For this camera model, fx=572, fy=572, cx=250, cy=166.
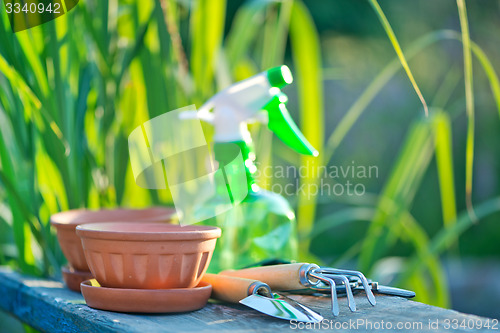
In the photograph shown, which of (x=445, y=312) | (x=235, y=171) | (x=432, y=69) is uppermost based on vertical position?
(x=432, y=69)

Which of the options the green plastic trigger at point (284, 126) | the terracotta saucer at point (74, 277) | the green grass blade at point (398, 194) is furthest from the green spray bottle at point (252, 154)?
the green grass blade at point (398, 194)

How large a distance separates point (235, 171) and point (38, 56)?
22 cm

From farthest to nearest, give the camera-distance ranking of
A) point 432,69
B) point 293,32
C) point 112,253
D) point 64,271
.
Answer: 1. point 432,69
2. point 293,32
3. point 64,271
4. point 112,253

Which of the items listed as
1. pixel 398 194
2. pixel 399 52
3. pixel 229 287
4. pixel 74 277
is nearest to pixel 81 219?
pixel 74 277

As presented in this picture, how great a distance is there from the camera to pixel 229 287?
1.32ft

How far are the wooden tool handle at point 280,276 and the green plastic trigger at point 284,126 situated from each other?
0.11m

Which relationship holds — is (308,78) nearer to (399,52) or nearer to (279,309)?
(399,52)

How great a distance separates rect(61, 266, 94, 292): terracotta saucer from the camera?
1.49 ft

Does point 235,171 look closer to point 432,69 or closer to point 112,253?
point 112,253

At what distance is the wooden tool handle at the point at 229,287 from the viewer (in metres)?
0.39

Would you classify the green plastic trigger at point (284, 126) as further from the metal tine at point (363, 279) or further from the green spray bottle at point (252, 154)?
the metal tine at point (363, 279)

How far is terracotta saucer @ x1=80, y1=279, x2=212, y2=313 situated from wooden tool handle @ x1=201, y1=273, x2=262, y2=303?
0.02 metres

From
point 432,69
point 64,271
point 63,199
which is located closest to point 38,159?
point 63,199

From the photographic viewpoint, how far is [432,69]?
120 inches
